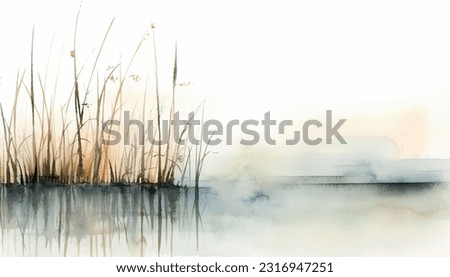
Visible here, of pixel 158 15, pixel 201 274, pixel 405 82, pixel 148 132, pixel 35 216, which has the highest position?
pixel 158 15

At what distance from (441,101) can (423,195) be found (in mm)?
321

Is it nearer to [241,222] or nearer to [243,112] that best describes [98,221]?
[241,222]

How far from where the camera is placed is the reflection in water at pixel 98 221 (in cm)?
224

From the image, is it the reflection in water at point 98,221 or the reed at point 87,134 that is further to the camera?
the reed at point 87,134

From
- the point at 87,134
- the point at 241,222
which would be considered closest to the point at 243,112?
the point at 241,222

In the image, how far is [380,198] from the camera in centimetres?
232

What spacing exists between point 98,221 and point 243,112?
0.59 meters

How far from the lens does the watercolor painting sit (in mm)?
2303

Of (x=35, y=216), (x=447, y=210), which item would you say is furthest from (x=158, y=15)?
(x=447, y=210)

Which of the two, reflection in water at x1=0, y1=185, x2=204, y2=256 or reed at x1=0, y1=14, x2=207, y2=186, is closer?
reflection in water at x1=0, y1=185, x2=204, y2=256

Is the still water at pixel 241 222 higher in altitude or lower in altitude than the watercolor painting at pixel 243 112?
lower

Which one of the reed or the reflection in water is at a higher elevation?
the reed

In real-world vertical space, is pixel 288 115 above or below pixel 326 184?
above

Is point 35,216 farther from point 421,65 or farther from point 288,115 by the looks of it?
point 421,65
